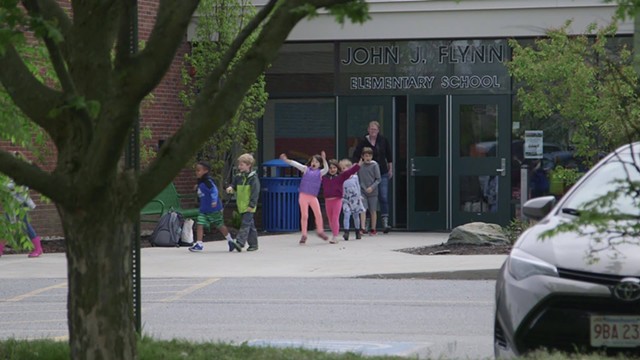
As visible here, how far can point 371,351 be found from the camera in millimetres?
9648

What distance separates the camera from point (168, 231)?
20781 mm

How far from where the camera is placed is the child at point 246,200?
1942 centimetres

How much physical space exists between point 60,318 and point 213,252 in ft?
23.5

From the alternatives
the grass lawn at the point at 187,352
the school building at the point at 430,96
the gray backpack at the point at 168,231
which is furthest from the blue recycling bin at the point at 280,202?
the grass lawn at the point at 187,352

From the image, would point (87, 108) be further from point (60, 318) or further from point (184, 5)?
point (60, 318)

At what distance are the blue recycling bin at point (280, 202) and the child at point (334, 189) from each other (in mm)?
2343

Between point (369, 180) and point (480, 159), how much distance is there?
250 cm

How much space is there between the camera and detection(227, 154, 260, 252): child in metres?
19.4

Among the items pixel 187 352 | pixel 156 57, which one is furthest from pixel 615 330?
pixel 156 57

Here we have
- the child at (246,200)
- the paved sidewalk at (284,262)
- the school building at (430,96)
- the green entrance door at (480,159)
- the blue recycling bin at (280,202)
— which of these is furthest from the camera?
the blue recycling bin at (280,202)

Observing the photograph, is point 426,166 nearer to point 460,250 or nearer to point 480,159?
point 480,159

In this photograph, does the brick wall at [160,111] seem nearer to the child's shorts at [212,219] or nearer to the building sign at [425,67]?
the building sign at [425,67]

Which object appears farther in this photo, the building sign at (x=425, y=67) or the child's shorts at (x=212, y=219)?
the building sign at (x=425, y=67)

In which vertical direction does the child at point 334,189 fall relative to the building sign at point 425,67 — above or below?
below
